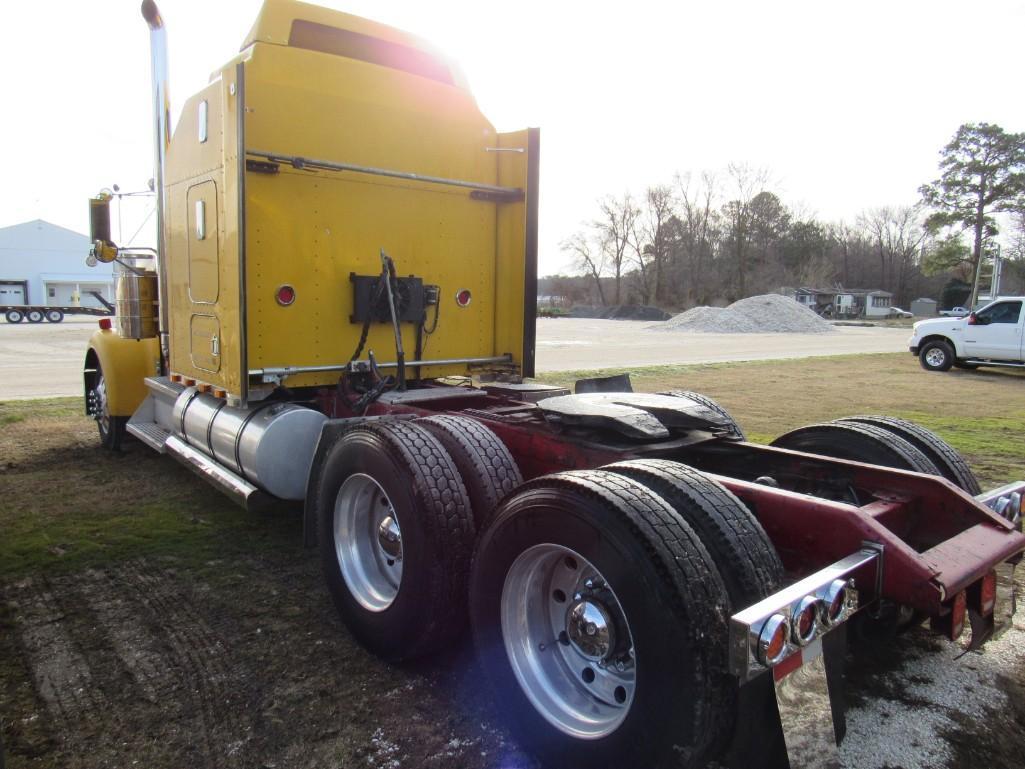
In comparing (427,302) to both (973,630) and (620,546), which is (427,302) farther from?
(973,630)

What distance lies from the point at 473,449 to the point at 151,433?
4366 millimetres

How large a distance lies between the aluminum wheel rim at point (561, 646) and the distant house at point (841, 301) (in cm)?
8684

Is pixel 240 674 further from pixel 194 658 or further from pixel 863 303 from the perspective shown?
pixel 863 303

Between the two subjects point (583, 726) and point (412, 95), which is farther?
point (412, 95)

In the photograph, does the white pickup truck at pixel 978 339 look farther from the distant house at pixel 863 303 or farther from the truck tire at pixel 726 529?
the distant house at pixel 863 303

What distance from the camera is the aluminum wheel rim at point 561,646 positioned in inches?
99.9

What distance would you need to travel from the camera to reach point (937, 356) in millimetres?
18984

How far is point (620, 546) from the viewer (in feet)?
7.63

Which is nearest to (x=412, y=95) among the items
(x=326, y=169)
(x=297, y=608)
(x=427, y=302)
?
(x=326, y=169)

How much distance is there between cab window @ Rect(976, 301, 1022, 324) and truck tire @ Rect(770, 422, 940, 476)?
17.0 metres

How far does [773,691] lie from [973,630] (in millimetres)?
1168

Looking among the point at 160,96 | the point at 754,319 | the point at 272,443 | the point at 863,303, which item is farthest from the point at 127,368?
the point at 863,303

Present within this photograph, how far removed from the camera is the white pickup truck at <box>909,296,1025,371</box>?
17.6m

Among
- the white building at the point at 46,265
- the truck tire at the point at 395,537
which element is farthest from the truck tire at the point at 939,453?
the white building at the point at 46,265
